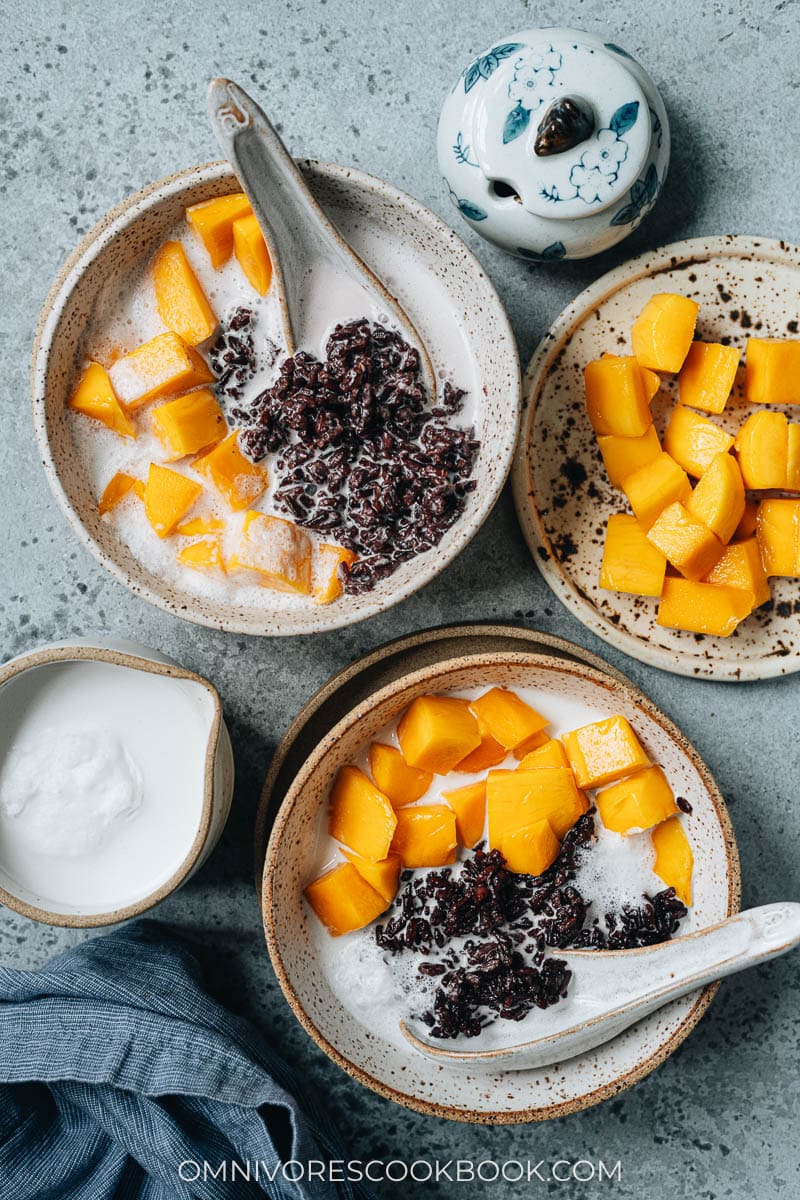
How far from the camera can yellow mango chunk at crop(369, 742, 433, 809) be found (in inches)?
53.3

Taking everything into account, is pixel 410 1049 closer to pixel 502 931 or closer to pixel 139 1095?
pixel 502 931

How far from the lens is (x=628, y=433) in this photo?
1365 millimetres

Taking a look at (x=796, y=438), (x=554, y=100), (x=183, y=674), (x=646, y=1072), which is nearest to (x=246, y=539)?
(x=183, y=674)

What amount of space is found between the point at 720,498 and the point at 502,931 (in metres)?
0.67

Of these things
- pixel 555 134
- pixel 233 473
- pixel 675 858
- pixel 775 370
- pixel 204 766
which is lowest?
pixel 675 858

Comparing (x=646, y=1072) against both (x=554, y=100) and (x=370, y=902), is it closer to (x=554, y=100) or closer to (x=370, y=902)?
(x=370, y=902)

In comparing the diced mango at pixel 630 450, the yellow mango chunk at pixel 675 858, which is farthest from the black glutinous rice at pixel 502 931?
the diced mango at pixel 630 450

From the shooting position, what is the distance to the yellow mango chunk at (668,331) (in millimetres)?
1343

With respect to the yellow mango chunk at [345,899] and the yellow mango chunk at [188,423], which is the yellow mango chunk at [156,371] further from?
the yellow mango chunk at [345,899]

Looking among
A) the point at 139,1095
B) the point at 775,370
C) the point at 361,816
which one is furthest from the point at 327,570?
the point at 139,1095

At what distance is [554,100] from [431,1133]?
4.89 feet

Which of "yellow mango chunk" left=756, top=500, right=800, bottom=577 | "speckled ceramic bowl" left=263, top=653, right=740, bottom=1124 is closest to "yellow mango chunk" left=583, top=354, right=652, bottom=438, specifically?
"yellow mango chunk" left=756, top=500, right=800, bottom=577

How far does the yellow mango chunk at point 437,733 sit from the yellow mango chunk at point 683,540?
0.35m

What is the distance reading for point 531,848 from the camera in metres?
1.32
